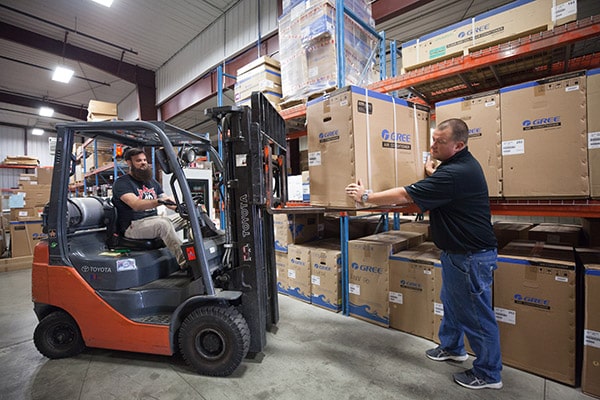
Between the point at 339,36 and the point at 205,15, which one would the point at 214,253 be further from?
the point at 205,15

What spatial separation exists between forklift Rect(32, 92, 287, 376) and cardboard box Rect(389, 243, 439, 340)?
1.63 metres

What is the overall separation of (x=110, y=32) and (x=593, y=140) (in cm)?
1111

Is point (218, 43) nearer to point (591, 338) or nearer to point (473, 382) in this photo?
point (473, 382)

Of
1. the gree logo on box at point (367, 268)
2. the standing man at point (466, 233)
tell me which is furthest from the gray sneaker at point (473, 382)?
the gree logo on box at point (367, 268)

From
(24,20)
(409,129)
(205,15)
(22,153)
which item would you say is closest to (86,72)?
(24,20)

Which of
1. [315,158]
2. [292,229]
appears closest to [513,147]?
[315,158]

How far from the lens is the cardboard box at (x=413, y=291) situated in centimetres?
325

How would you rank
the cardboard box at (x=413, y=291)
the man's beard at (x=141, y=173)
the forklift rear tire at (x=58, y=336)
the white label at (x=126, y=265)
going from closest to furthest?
the white label at (x=126, y=265) < the forklift rear tire at (x=58, y=336) < the cardboard box at (x=413, y=291) < the man's beard at (x=141, y=173)

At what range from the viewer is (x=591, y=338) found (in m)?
2.28

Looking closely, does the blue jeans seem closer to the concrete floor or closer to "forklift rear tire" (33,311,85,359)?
the concrete floor

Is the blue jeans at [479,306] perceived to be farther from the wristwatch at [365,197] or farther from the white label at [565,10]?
the white label at [565,10]

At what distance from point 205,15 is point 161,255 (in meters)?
7.52

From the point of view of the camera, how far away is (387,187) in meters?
2.84

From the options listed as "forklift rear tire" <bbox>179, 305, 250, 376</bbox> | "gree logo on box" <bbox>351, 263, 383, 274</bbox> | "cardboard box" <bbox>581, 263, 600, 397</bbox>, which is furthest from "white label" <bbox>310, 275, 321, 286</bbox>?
"cardboard box" <bbox>581, 263, 600, 397</bbox>
